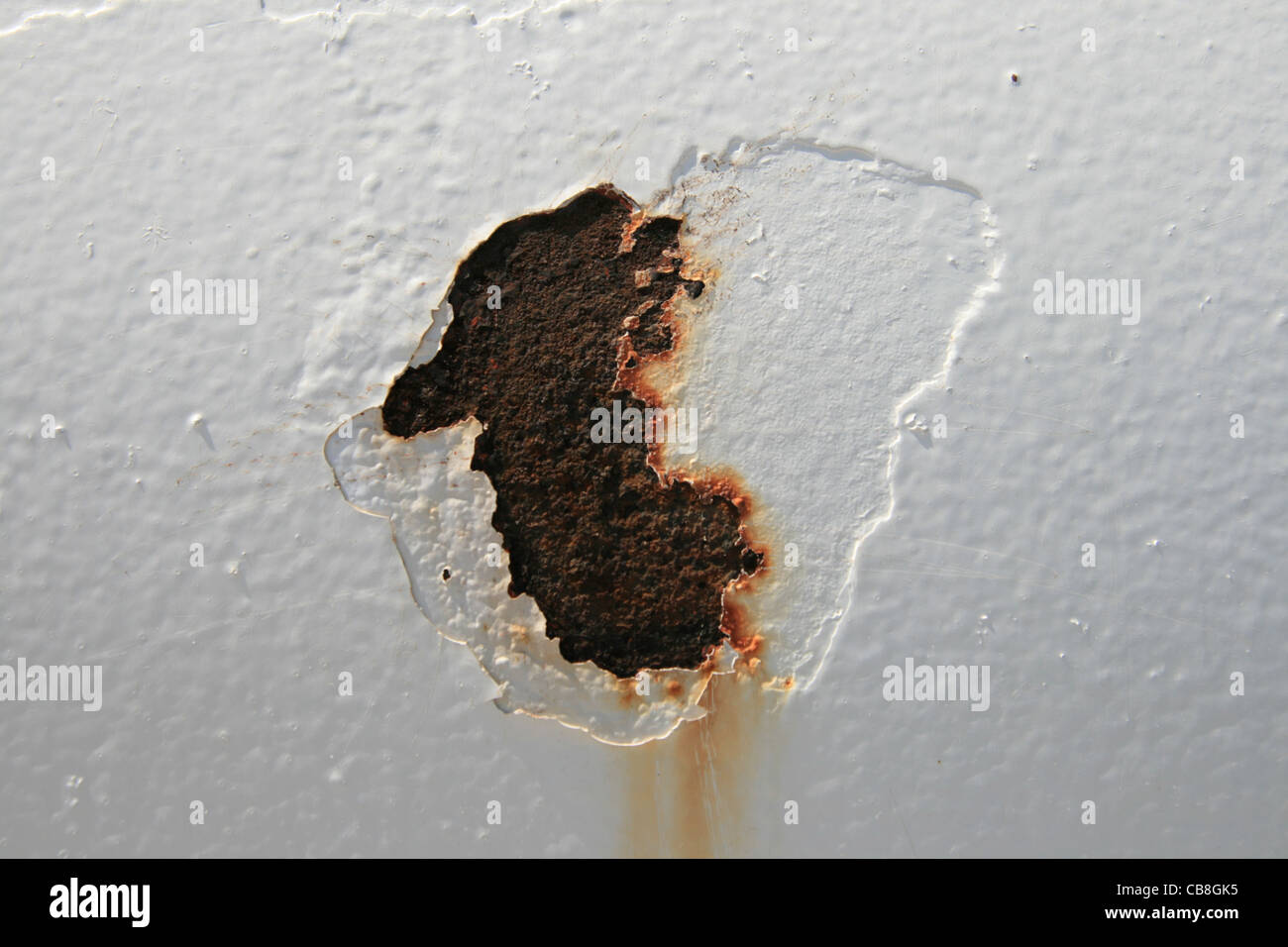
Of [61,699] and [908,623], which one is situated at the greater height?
[908,623]

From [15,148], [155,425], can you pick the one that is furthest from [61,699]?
[15,148]

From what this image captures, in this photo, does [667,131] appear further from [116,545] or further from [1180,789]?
[1180,789]

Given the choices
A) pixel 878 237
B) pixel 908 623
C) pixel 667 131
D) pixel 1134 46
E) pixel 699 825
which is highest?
pixel 1134 46

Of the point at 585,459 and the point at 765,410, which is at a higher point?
the point at 765,410
